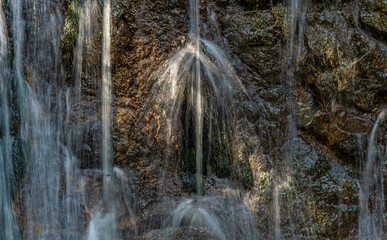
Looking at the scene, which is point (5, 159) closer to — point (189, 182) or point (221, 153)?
point (189, 182)

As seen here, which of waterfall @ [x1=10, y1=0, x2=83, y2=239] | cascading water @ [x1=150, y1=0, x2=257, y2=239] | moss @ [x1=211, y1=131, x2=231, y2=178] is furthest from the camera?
moss @ [x1=211, y1=131, x2=231, y2=178]

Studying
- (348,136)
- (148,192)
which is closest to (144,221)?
(148,192)

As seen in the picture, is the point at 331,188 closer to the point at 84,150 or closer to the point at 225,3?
the point at 225,3

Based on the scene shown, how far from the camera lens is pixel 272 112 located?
4.05 meters

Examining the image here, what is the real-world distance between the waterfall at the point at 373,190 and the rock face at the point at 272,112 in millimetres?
83

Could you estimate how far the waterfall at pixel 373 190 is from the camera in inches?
152

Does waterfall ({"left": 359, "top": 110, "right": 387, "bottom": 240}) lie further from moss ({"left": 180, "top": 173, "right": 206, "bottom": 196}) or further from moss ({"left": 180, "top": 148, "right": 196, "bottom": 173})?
moss ({"left": 180, "top": 148, "right": 196, "bottom": 173})

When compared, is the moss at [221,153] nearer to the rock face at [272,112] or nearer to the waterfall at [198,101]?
the rock face at [272,112]

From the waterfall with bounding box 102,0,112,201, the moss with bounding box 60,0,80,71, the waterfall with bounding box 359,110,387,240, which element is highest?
the moss with bounding box 60,0,80,71

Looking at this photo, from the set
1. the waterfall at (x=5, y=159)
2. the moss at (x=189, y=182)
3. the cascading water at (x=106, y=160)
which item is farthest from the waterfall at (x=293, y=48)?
the waterfall at (x=5, y=159)

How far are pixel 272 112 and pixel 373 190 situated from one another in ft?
4.39

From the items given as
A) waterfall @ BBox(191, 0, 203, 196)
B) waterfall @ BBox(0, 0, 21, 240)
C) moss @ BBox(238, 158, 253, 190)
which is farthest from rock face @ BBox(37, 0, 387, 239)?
waterfall @ BBox(0, 0, 21, 240)

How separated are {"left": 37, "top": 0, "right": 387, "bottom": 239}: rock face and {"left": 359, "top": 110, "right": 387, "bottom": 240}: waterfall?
83mm

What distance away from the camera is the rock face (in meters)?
3.82
